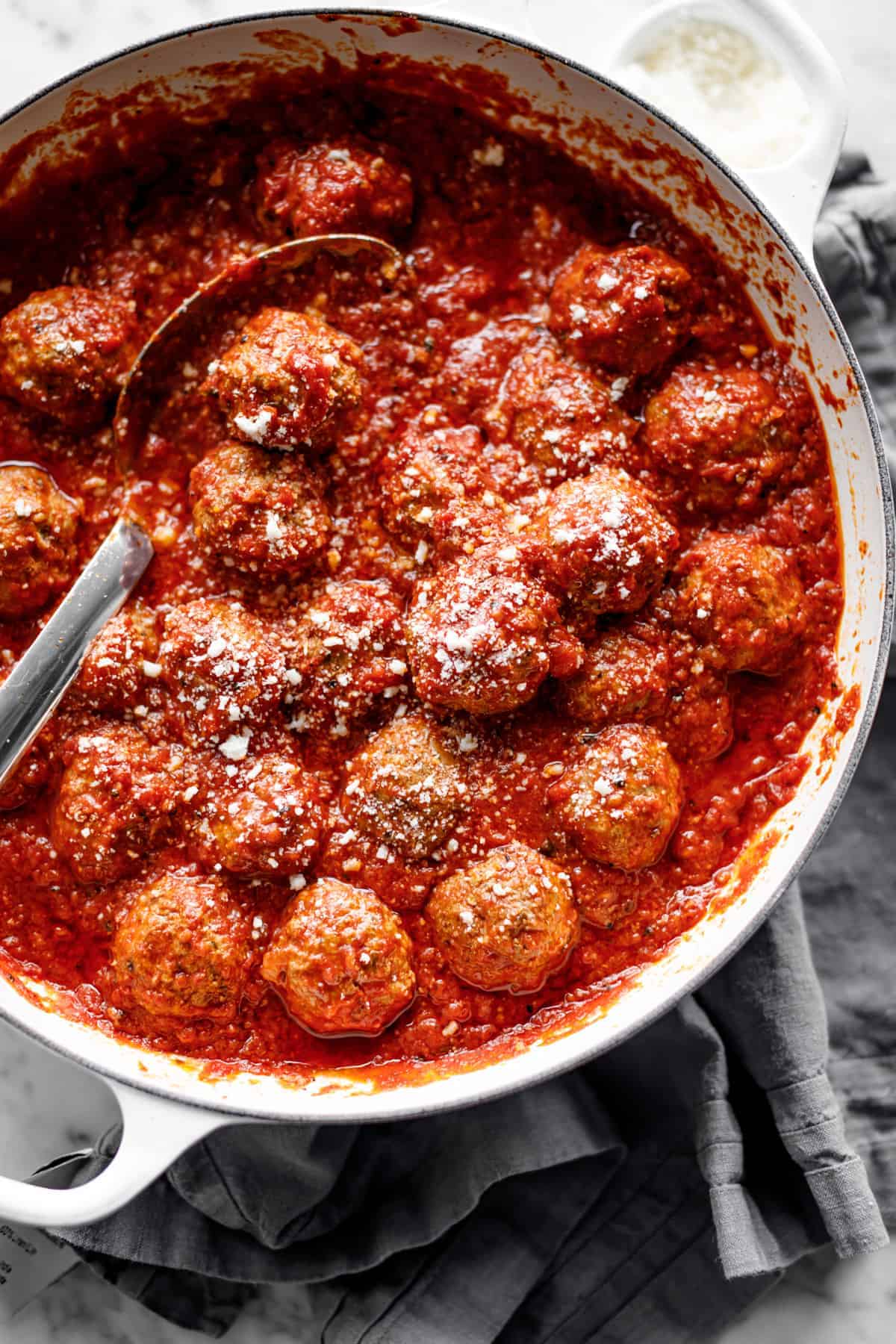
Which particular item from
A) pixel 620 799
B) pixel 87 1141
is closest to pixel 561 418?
pixel 620 799

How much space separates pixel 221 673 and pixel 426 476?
0.68 meters

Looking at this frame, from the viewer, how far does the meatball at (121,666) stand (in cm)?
298

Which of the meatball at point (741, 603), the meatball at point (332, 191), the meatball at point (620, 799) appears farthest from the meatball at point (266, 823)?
the meatball at point (332, 191)

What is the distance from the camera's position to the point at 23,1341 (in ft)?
11.0

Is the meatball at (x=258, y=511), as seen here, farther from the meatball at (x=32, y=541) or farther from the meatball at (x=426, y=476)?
the meatball at (x=32, y=541)

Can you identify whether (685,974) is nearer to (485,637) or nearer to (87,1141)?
(485,637)

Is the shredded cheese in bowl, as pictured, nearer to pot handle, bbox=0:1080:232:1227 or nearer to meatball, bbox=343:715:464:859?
meatball, bbox=343:715:464:859

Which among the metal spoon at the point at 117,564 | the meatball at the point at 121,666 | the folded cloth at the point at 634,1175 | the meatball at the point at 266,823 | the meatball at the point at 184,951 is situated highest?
the metal spoon at the point at 117,564

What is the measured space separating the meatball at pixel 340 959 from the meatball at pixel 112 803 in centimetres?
40

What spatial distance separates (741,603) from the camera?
9.71ft

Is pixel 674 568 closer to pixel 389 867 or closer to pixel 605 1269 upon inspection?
pixel 389 867

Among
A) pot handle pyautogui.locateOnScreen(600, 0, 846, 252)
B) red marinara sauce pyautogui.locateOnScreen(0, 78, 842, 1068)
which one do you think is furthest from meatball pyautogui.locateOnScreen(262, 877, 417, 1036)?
pot handle pyautogui.locateOnScreen(600, 0, 846, 252)

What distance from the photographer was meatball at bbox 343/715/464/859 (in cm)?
291

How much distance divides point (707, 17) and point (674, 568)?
146 centimetres
